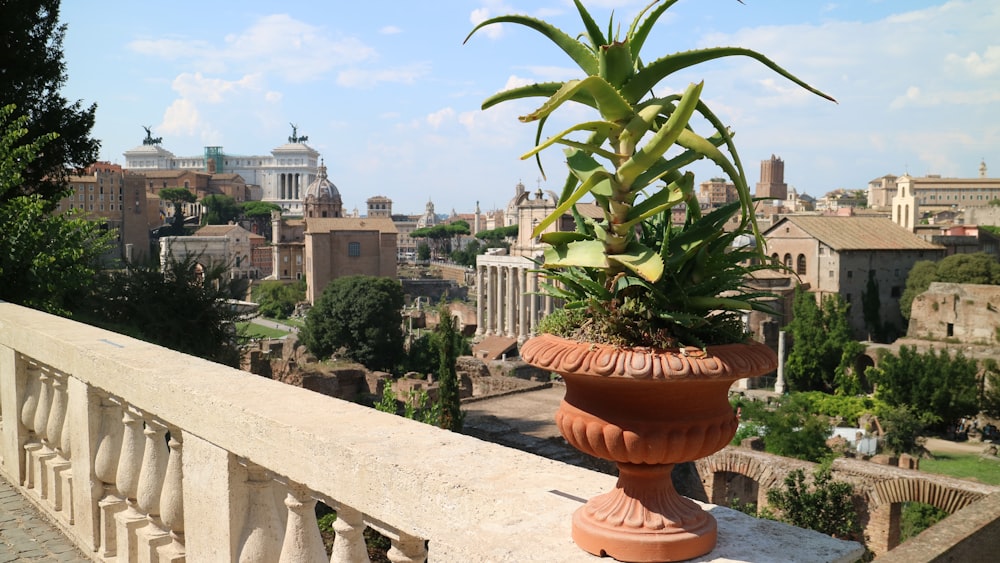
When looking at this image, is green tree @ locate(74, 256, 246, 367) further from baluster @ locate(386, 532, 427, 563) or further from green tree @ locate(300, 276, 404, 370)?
green tree @ locate(300, 276, 404, 370)

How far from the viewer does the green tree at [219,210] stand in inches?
4058

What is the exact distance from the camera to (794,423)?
880 inches

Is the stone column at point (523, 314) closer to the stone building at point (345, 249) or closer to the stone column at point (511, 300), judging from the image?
the stone column at point (511, 300)

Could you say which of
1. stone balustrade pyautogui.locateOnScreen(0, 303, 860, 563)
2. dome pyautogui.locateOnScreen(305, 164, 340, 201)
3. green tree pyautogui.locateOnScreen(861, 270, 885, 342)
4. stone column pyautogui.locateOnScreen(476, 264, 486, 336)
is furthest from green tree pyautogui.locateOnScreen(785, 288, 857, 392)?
dome pyautogui.locateOnScreen(305, 164, 340, 201)

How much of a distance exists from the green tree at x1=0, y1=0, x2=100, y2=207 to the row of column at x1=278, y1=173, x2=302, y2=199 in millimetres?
138549

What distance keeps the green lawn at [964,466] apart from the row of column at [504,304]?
2592 cm

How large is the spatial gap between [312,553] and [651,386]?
100cm

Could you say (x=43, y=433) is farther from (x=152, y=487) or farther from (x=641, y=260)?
(x=641, y=260)

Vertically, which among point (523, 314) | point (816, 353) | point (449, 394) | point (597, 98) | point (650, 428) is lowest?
point (816, 353)

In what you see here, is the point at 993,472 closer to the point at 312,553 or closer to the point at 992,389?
the point at 992,389

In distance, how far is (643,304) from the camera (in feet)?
5.72

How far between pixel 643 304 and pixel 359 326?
3900 cm

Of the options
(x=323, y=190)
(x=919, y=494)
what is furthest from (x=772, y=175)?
(x=919, y=494)

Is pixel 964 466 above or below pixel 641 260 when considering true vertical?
below
